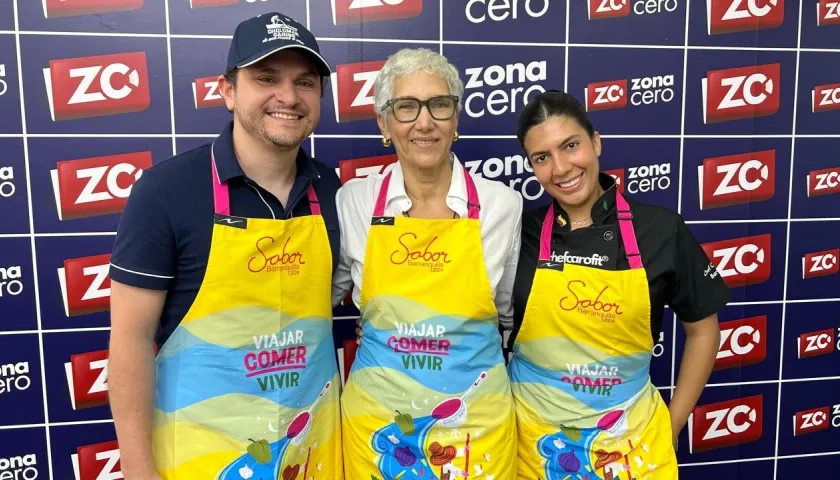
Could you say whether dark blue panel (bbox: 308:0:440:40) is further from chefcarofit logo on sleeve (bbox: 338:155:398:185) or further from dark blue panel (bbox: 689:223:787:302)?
dark blue panel (bbox: 689:223:787:302)

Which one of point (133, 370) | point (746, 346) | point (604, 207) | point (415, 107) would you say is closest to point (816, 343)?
point (746, 346)

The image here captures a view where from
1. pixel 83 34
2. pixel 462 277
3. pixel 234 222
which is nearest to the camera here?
pixel 234 222

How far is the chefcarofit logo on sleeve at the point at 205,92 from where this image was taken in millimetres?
1925

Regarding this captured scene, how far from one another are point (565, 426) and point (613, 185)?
2.15ft

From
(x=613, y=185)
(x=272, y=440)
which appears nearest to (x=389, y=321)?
(x=272, y=440)

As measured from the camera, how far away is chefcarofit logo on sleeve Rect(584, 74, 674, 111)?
83.2 inches

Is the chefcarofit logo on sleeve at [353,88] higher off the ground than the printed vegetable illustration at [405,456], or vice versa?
the chefcarofit logo on sleeve at [353,88]

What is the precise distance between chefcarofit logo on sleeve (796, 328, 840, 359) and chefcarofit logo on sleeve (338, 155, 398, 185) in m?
1.91

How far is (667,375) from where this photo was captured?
89.9 inches

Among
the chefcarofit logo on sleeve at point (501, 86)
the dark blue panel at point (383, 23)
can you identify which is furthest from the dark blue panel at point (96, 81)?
the chefcarofit logo on sleeve at point (501, 86)

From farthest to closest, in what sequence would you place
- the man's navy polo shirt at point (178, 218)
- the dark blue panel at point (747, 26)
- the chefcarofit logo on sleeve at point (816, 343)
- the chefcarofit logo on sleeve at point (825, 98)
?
the chefcarofit logo on sleeve at point (816, 343) < the chefcarofit logo on sleeve at point (825, 98) < the dark blue panel at point (747, 26) < the man's navy polo shirt at point (178, 218)

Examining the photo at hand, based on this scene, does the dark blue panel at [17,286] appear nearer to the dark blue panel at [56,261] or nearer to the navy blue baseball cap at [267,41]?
the dark blue panel at [56,261]

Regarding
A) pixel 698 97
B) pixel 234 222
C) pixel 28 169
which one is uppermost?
pixel 698 97

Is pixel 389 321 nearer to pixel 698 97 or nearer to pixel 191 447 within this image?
pixel 191 447
